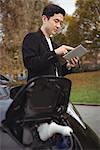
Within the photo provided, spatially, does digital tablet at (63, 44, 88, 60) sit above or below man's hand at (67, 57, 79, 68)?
above

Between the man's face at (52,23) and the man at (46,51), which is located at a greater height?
the man's face at (52,23)

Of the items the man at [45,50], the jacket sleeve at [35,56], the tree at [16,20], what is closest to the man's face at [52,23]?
the man at [45,50]

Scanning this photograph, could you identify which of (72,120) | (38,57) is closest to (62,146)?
(72,120)

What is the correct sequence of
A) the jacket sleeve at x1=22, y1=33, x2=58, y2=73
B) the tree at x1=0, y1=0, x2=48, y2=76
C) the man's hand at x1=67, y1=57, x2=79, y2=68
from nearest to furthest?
1. the jacket sleeve at x1=22, y1=33, x2=58, y2=73
2. the man's hand at x1=67, y1=57, x2=79, y2=68
3. the tree at x1=0, y1=0, x2=48, y2=76

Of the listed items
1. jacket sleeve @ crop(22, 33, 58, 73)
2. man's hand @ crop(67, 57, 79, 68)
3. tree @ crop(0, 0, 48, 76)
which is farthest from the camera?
tree @ crop(0, 0, 48, 76)

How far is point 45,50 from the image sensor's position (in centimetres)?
191

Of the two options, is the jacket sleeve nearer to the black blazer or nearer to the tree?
the black blazer

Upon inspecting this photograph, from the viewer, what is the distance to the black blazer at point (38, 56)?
5.97ft

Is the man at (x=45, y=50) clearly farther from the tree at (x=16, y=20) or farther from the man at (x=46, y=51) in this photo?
the tree at (x=16, y=20)

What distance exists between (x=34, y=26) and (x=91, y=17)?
1.26 meters

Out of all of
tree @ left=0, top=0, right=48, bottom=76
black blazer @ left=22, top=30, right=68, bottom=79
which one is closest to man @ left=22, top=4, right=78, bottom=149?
black blazer @ left=22, top=30, right=68, bottom=79

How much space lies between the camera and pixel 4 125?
138 centimetres

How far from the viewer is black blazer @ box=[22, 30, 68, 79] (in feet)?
5.97

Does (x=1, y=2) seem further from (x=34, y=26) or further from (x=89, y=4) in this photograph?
(x=89, y=4)
